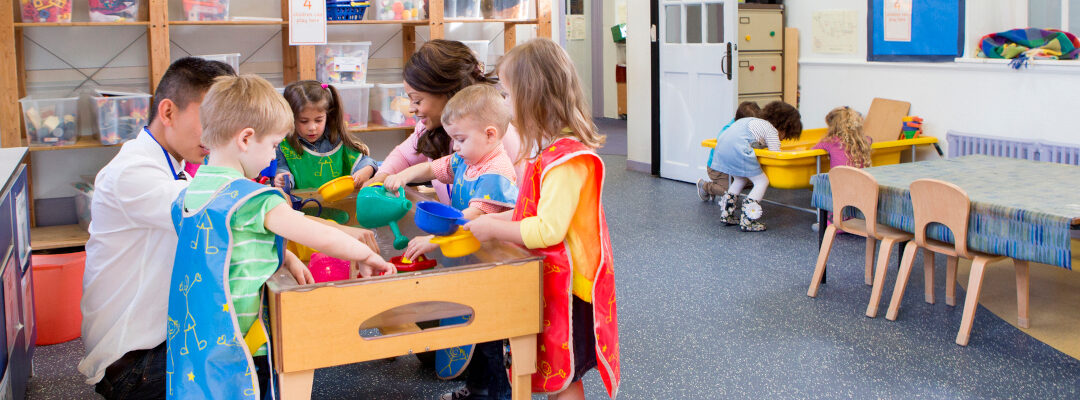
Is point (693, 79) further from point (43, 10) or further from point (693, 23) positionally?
point (43, 10)

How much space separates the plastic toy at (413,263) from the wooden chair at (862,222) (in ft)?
6.40

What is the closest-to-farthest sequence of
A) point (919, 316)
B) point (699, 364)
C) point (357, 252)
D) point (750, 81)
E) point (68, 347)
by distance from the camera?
point (357, 252) < point (699, 364) < point (68, 347) < point (919, 316) < point (750, 81)

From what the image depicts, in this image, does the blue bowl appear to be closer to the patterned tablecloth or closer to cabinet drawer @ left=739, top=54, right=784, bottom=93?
the patterned tablecloth

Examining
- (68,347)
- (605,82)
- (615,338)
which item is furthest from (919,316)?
(605,82)

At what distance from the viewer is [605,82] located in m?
10.4

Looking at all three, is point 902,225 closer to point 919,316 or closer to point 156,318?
point 919,316

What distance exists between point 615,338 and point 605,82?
852cm

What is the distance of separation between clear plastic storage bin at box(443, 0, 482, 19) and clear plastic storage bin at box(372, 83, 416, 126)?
0.44m

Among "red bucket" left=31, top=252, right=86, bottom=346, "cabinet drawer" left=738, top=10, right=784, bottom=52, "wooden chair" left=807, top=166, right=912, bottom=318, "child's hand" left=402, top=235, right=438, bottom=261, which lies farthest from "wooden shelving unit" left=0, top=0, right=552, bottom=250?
"child's hand" left=402, top=235, right=438, bottom=261

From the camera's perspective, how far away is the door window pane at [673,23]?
6.29 meters

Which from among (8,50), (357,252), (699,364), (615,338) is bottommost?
(699,364)

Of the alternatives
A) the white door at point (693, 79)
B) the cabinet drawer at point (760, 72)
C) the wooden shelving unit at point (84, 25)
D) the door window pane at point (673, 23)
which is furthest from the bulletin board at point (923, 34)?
the wooden shelving unit at point (84, 25)

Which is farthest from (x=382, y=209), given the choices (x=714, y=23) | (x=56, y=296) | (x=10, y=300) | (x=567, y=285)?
(x=714, y=23)

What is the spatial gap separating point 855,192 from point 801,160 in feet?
4.71
